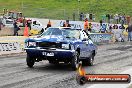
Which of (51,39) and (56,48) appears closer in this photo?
(56,48)

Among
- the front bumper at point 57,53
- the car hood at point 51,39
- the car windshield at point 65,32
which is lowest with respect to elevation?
the front bumper at point 57,53

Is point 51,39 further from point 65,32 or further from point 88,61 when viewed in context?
point 88,61

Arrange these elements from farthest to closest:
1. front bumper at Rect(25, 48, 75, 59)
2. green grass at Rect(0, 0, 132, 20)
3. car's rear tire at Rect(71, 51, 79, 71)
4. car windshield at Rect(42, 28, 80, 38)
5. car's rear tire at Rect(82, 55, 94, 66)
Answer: green grass at Rect(0, 0, 132, 20), car's rear tire at Rect(82, 55, 94, 66), car windshield at Rect(42, 28, 80, 38), car's rear tire at Rect(71, 51, 79, 71), front bumper at Rect(25, 48, 75, 59)

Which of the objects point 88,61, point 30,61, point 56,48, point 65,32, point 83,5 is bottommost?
point 88,61

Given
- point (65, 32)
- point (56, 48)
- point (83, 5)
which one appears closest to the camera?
point (56, 48)

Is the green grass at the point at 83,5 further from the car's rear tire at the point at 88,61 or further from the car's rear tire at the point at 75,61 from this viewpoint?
the car's rear tire at the point at 75,61

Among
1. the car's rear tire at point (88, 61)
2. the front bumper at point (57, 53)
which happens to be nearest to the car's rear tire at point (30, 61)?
the front bumper at point (57, 53)

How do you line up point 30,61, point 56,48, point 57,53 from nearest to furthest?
1. point 57,53
2. point 56,48
3. point 30,61

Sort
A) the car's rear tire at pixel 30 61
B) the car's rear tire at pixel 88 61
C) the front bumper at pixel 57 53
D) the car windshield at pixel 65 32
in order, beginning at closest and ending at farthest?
the front bumper at pixel 57 53 → the car's rear tire at pixel 30 61 → the car windshield at pixel 65 32 → the car's rear tire at pixel 88 61

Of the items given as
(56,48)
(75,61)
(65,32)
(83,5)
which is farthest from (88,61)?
(83,5)

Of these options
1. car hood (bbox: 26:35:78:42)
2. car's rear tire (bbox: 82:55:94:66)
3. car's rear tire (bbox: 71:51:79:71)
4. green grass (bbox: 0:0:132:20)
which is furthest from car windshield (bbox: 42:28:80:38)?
green grass (bbox: 0:0:132:20)

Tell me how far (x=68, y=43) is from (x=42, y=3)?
57075 millimetres

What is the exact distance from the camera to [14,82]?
10.6m

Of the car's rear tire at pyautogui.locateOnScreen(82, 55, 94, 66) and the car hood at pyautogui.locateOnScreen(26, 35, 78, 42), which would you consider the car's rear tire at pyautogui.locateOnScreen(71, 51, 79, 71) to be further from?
the car's rear tire at pyautogui.locateOnScreen(82, 55, 94, 66)
